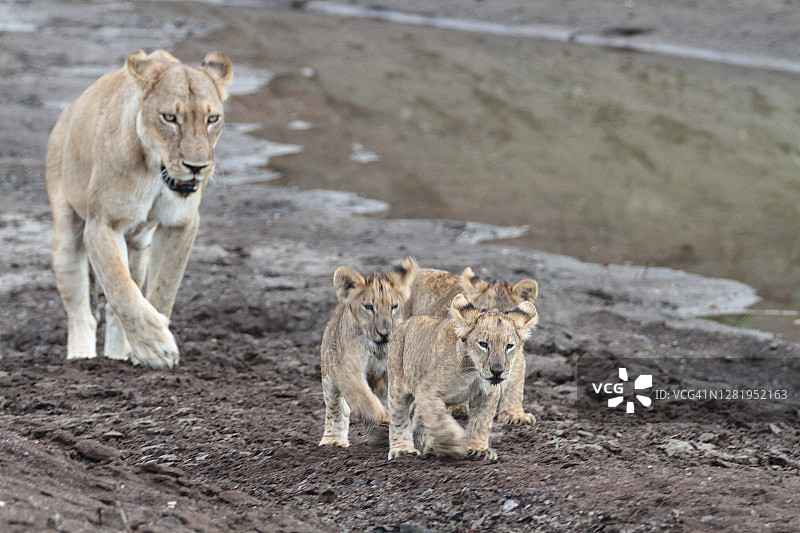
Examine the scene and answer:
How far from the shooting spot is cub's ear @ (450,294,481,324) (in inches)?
188

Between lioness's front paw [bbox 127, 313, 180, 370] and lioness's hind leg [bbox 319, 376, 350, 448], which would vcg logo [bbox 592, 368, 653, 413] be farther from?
lioness's front paw [bbox 127, 313, 180, 370]

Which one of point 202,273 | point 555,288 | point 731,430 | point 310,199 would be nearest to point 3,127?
point 310,199

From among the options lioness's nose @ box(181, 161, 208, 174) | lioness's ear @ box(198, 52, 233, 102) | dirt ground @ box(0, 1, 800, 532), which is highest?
lioness's ear @ box(198, 52, 233, 102)

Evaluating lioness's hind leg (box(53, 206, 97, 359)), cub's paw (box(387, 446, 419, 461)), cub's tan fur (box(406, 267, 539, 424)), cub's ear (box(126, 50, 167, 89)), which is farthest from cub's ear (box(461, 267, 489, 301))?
lioness's hind leg (box(53, 206, 97, 359))

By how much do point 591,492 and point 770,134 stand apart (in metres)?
13.2

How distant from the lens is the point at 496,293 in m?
5.93

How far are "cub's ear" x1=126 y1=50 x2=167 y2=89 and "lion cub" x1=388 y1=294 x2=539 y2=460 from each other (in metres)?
2.35

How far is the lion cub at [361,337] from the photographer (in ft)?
16.8

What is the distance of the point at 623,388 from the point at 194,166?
3.15 m

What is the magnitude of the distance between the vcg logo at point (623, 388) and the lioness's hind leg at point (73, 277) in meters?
3.60

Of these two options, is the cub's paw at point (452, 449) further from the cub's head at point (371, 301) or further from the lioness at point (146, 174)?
the lioness at point (146, 174)

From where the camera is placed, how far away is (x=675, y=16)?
81.8 feet

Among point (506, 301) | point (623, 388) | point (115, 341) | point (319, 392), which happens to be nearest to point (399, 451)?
point (506, 301)

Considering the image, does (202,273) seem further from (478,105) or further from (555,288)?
(478,105)
